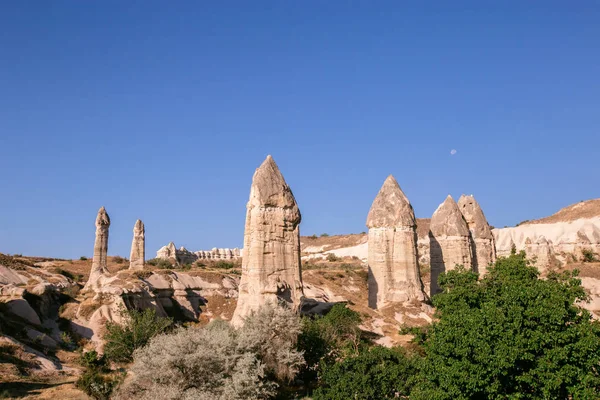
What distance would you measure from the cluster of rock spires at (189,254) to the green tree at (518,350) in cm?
3640

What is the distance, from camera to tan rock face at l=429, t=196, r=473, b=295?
2455 centimetres

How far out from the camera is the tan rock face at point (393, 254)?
23375 millimetres

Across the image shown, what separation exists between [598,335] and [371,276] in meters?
13.5

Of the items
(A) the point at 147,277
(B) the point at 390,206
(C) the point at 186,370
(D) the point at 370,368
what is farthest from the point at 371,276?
(C) the point at 186,370

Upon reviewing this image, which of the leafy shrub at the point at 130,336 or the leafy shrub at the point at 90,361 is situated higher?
the leafy shrub at the point at 130,336

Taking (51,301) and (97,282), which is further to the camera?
(97,282)

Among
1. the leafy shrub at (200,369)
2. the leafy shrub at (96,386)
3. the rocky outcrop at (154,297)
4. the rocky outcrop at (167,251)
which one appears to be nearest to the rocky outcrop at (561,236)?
the rocky outcrop at (167,251)

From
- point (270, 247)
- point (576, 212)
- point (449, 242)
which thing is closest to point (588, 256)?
point (449, 242)

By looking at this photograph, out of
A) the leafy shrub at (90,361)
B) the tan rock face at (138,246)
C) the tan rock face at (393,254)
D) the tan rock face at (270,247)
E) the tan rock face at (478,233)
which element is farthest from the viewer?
the tan rock face at (138,246)

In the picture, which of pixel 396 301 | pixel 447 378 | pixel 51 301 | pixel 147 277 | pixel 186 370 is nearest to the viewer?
pixel 447 378

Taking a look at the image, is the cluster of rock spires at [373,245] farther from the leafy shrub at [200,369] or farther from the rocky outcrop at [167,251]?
the rocky outcrop at [167,251]

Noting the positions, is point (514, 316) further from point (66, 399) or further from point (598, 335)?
point (66, 399)

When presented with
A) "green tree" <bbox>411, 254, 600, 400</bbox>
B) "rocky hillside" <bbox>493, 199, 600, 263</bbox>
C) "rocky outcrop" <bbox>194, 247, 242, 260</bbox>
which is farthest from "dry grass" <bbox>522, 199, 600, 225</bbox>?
"green tree" <bbox>411, 254, 600, 400</bbox>

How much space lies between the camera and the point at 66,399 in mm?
12141
